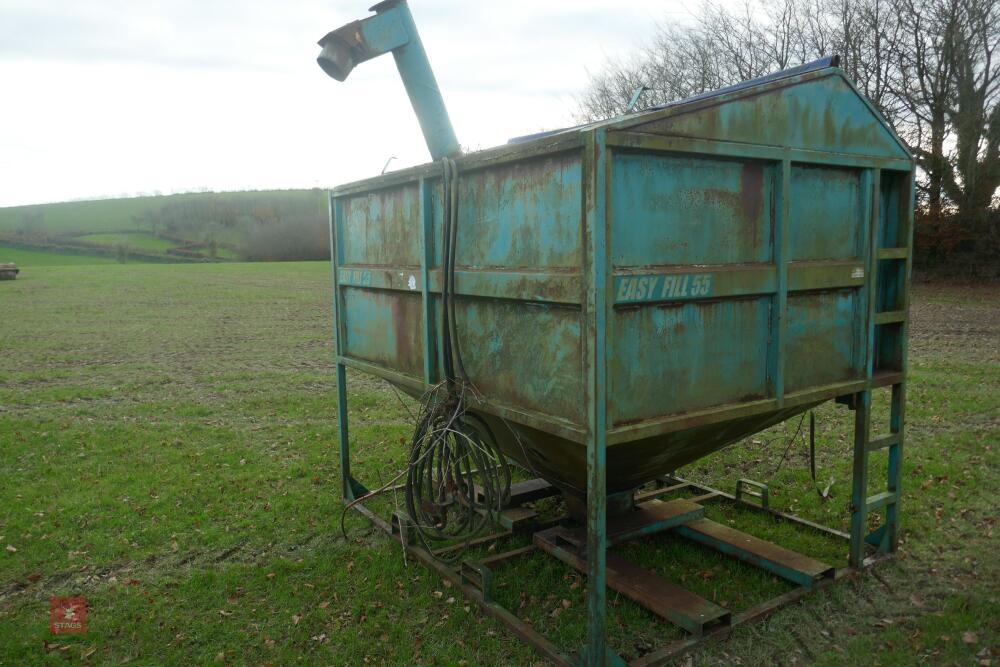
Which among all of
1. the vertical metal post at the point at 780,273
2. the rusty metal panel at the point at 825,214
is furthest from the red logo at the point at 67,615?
the rusty metal panel at the point at 825,214

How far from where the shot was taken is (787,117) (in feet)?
13.9

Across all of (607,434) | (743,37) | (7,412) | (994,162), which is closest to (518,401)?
(607,434)

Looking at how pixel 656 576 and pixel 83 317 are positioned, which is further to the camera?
pixel 83 317

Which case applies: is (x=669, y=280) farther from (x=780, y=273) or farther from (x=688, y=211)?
(x=780, y=273)

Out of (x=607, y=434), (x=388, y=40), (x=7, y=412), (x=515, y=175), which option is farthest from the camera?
(x=7, y=412)

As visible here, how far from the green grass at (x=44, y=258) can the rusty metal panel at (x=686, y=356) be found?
49.6 meters

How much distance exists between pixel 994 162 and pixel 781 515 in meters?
21.4

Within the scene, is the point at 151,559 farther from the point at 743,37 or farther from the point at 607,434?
the point at 743,37

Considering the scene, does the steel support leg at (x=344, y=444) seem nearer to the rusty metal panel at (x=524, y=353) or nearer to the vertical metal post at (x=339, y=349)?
the vertical metal post at (x=339, y=349)

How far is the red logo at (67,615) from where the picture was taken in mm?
4546

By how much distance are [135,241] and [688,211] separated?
55.7m

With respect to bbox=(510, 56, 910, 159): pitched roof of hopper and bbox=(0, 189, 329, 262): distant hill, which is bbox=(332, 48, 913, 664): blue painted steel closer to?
bbox=(510, 56, 910, 159): pitched roof of hopper

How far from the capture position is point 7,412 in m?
9.75

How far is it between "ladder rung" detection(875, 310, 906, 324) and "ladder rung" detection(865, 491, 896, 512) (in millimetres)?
1222
